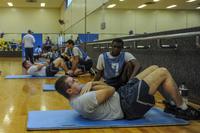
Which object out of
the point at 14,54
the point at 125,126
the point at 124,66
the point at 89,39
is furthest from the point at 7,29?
the point at 125,126

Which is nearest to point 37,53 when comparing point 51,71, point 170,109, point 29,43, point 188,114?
point 29,43

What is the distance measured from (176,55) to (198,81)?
67 cm

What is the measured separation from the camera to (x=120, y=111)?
3.39 metres

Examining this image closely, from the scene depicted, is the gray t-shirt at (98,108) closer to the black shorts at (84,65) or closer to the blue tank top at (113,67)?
the blue tank top at (113,67)

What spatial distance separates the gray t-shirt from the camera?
10.5ft

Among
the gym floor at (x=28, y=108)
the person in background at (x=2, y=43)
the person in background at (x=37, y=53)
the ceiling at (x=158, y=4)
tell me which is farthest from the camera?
the person in background at (x=2, y=43)

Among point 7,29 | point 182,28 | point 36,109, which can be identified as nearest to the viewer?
point 36,109

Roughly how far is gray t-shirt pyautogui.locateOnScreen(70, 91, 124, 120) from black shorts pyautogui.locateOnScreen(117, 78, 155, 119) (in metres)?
0.06

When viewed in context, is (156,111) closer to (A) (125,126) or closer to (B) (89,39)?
(A) (125,126)

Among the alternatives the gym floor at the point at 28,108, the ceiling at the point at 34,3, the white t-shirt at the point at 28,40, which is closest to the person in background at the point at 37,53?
the white t-shirt at the point at 28,40

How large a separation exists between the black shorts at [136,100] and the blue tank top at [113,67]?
128cm

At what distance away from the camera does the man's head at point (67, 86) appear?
327 cm

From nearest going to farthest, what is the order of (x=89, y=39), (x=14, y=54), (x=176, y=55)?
(x=176, y=55) → (x=89, y=39) → (x=14, y=54)

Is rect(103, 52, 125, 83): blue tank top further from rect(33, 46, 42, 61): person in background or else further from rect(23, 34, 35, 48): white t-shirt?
rect(33, 46, 42, 61): person in background
